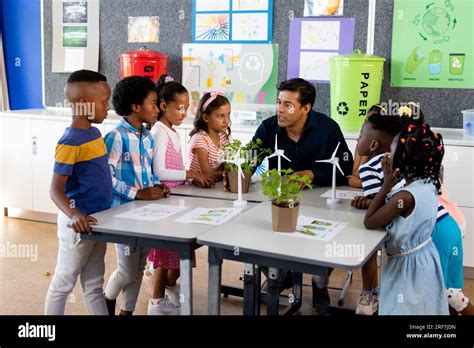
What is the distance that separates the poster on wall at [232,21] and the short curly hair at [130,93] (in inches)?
72.8

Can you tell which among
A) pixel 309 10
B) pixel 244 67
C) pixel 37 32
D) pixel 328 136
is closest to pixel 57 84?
pixel 37 32

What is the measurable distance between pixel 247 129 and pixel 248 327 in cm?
180

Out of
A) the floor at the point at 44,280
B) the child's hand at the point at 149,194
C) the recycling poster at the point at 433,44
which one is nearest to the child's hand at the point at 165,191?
the child's hand at the point at 149,194

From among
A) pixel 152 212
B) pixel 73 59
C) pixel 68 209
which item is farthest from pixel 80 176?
pixel 73 59

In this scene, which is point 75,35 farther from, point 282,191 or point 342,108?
point 282,191

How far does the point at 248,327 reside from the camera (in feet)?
7.73

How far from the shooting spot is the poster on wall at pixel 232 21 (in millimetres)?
4242

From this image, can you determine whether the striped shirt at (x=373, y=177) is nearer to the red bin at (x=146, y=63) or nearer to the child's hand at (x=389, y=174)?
the child's hand at (x=389, y=174)

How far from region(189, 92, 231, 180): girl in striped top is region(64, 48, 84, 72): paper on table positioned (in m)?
2.26

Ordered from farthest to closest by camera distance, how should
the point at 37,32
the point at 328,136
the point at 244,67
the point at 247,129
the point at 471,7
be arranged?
the point at 37,32, the point at 244,67, the point at 247,129, the point at 471,7, the point at 328,136

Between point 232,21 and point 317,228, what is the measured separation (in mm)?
2533

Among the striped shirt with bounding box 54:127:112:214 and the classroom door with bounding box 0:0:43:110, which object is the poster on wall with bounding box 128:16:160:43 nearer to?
the classroom door with bounding box 0:0:43:110

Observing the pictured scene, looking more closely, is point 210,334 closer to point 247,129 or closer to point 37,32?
point 247,129

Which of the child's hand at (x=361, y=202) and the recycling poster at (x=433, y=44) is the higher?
the recycling poster at (x=433, y=44)
